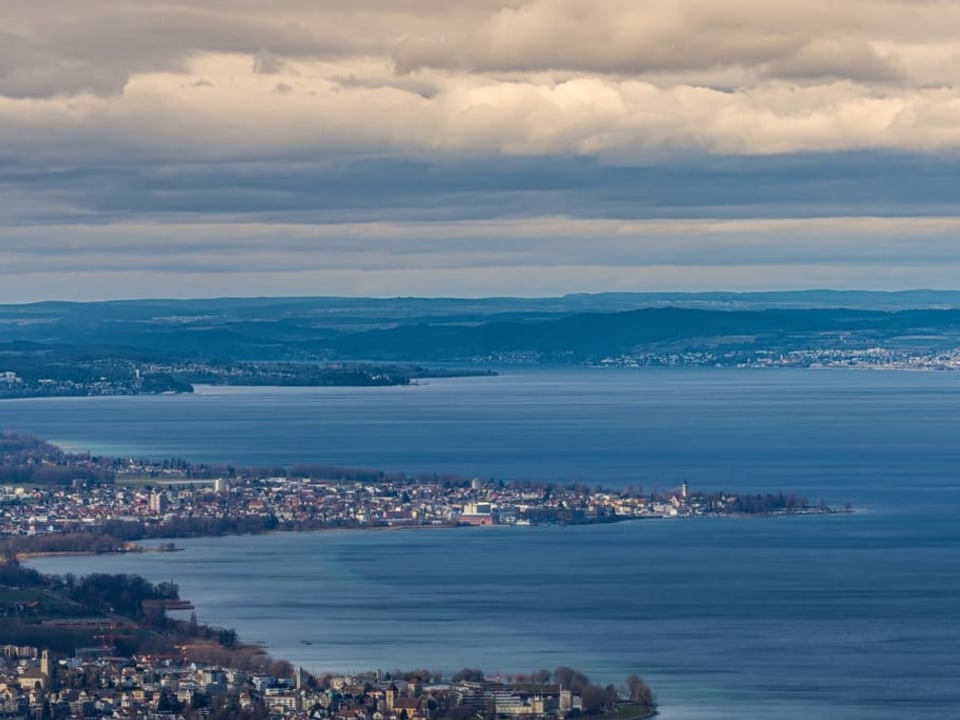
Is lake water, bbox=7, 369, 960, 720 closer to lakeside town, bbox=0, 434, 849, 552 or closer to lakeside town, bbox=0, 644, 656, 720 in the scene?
lakeside town, bbox=0, 644, 656, 720

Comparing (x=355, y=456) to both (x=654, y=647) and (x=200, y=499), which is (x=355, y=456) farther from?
(x=654, y=647)

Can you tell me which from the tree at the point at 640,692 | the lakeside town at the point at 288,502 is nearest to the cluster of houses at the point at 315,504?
the lakeside town at the point at 288,502

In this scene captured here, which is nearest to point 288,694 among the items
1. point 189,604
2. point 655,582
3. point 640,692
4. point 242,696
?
point 242,696

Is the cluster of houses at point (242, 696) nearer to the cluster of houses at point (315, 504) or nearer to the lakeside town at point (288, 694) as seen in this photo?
the lakeside town at point (288, 694)

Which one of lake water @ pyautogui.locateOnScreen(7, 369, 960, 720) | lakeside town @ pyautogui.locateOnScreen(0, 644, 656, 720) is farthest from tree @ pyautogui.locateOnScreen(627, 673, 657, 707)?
lake water @ pyautogui.locateOnScreen(7, 369, 960, 720)

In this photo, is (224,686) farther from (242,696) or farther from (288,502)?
(288,502)

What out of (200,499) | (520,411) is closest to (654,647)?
(200,499)
